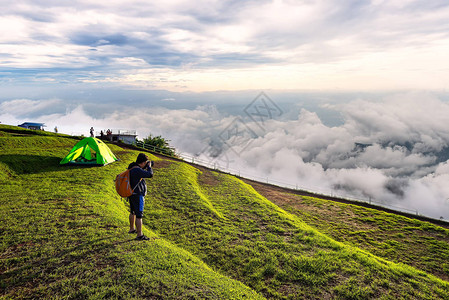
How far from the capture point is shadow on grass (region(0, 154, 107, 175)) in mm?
17623

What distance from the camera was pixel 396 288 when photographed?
26.5 feet

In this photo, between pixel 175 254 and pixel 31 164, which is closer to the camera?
pixel 175 254

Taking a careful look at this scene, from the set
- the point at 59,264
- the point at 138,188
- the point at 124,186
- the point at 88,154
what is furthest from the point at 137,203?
the point at 88,154

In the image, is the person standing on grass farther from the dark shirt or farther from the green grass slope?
the green grass slope

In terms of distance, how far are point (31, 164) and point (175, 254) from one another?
17192 millimetres

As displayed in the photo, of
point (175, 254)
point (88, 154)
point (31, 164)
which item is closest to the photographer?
point (175, 254)

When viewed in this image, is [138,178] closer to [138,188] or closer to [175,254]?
[138,188]

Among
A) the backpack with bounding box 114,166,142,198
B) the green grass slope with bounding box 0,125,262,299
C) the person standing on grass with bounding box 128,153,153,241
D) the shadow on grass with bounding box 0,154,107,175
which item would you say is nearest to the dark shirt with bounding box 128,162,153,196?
the person standing on grass with bounding box 128,153,153,241

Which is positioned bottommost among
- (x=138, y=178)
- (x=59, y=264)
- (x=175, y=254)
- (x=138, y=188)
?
(x=175, y=254)

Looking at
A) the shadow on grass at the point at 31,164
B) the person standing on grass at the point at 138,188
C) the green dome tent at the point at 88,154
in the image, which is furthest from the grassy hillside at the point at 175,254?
the green dome tent at the point at 88,154

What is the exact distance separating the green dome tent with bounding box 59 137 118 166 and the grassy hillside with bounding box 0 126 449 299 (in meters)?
4.59

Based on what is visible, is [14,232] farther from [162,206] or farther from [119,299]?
[162,206]

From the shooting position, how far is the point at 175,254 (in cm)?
815

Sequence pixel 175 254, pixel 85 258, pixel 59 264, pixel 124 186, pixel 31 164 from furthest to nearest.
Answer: pixel 31 164 → pixel 124 186 → pixel 175 254 → pixel 85 258 → pixel 59 264
